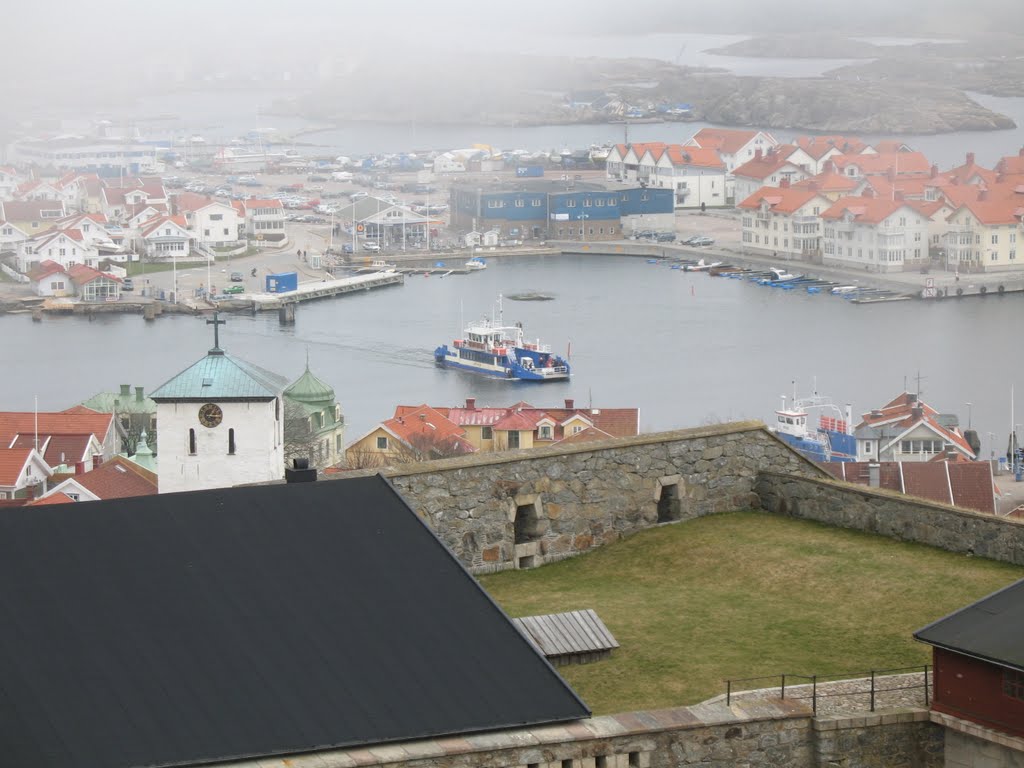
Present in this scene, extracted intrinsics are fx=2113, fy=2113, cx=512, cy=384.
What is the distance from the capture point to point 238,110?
79250mm

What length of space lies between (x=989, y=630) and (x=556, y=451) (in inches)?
45.2

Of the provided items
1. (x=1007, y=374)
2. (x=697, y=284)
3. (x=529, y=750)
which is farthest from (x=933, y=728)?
(x=697, y=284)

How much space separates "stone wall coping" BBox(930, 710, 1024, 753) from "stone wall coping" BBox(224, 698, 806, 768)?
18 centimetres

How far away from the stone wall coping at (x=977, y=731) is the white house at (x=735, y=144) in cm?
4395

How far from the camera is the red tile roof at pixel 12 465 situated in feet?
47.8

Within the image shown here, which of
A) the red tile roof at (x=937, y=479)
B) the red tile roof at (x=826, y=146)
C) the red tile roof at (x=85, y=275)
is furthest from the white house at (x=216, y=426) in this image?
the red tile roof at (x=826, y=146)

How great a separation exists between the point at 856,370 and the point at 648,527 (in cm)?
2068

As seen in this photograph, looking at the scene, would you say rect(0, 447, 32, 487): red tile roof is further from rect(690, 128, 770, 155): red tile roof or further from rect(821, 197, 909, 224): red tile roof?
rect(690, 128, 770, 155): red tile roof

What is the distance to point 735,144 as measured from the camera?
4766 cm

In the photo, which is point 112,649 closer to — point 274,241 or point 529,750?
point 529,750

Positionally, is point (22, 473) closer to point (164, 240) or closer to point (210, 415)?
point (210, 415)

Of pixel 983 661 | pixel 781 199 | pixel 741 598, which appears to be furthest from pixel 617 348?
pixel 983 661

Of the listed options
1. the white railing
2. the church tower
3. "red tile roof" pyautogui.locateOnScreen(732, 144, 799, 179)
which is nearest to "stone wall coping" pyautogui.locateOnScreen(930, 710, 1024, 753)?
the church tower

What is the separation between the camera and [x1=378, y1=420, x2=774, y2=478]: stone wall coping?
3646 millimetres
